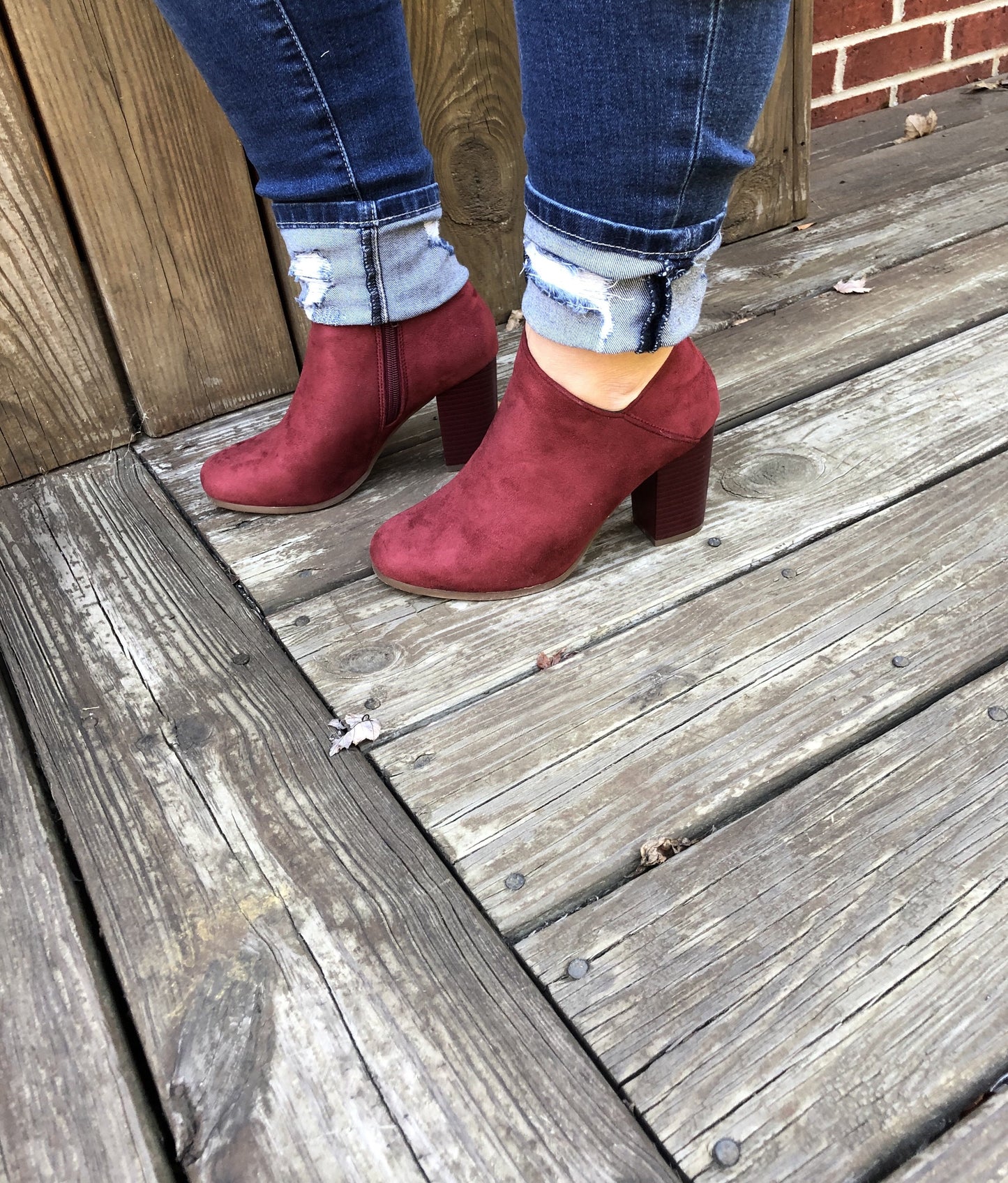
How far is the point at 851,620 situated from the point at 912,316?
0.68m

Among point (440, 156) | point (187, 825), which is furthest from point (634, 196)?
point (440, 156)

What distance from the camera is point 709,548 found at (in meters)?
0.99

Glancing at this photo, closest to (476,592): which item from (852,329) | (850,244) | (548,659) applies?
(548,659)

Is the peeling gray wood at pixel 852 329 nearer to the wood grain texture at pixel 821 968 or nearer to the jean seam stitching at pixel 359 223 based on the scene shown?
the jean seam stitching at pixel 359 223

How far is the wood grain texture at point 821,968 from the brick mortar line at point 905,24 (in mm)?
1855

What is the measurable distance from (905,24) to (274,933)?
2330 millimetres

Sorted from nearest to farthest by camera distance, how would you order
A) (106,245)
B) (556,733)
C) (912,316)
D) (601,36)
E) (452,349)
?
(601,36) → (556,733) → (452,349) → (106,245) → (912,316)

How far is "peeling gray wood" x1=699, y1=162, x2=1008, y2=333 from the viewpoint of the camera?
148cm

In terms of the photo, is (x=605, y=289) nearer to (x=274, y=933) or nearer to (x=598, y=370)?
(x=598, y=370)

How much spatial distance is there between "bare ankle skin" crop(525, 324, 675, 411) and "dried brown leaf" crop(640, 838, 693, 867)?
1.26 ft

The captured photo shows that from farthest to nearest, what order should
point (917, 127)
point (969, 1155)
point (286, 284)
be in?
1. point (917, 127)
2. point (286, 284)
3. point (969, 1155)

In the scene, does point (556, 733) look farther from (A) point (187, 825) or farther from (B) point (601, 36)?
(B) point (601, 36)

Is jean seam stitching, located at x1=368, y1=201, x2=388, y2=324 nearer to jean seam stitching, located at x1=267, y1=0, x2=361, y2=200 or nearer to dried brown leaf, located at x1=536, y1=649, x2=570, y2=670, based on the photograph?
jean seam stitching, located at x1=267, y1=0, x2=361, y2=200

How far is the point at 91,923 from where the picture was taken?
0.69 m
